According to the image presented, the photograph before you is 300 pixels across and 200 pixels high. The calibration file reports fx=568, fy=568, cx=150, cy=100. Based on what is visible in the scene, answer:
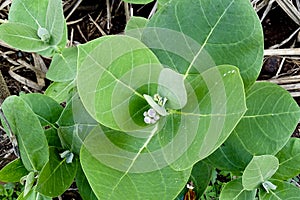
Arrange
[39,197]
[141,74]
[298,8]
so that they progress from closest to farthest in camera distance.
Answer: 1. [141,74]
2. [39,197]
3. [298,8]

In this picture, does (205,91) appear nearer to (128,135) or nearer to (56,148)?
(128,135)

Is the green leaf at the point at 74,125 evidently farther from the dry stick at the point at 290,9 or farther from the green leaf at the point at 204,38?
the dry stick at the point at 290,9

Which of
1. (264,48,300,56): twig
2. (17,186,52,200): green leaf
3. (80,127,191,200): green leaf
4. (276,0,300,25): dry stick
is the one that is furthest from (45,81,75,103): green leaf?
(276,0,300,25): dry stick

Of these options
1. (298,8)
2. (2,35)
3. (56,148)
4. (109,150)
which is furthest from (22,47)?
(298,8)

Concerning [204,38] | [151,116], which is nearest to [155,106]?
[151,116]

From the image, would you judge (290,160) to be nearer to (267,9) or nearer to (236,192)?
(236,192)

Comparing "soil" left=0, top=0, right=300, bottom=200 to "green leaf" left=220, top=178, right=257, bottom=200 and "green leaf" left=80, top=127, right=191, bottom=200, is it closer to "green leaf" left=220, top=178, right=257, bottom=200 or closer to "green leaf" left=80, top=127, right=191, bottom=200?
"green leaf" left=220, top=178, right=257, bottom=200

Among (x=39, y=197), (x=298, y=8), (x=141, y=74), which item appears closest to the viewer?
(x=141, y=74)
